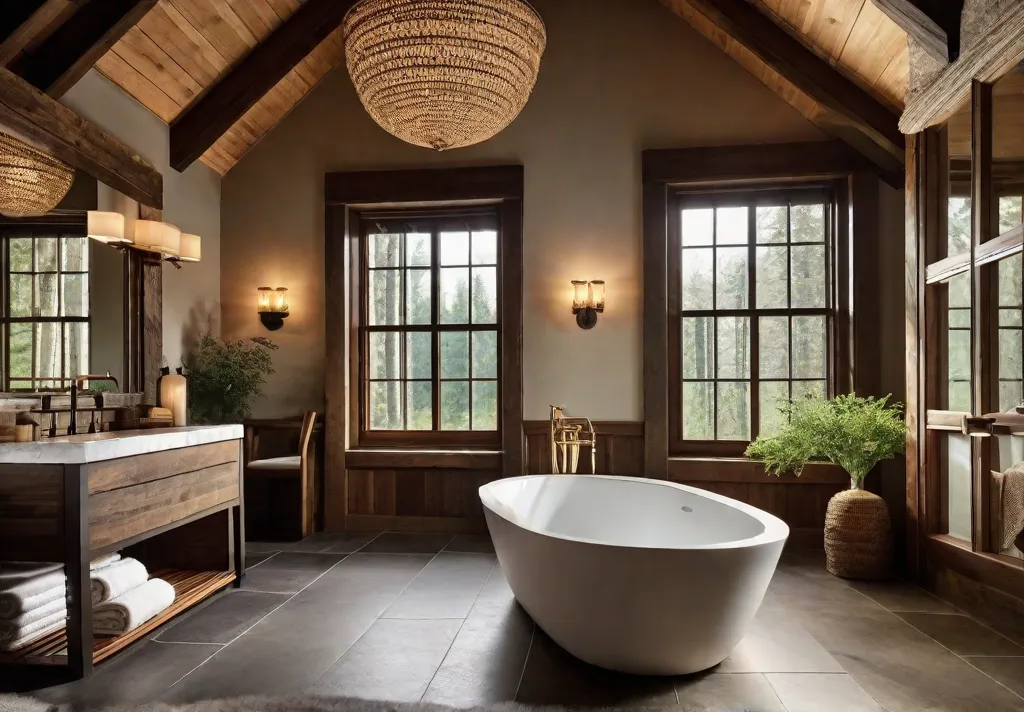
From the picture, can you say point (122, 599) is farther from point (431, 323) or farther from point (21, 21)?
point (431, 323)

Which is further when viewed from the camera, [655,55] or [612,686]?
[655,55]

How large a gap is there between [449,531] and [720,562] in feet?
9.65

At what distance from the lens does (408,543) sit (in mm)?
4645

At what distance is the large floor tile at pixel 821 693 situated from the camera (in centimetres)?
229

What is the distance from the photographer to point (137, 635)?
2855 millimetres

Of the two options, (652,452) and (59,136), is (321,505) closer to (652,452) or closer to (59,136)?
(652,452)

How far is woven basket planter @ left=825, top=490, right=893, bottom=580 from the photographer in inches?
149

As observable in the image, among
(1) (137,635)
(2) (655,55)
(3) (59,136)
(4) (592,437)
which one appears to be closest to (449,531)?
(4) (592,437)

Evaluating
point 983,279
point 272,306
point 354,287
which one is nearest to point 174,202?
point 272,306

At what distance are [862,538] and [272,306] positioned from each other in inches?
158

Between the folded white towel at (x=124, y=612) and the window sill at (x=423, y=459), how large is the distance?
6.77 feet

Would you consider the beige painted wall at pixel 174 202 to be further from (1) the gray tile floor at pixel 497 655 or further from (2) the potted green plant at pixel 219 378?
(1) the gray tile floor at pixel 497 655

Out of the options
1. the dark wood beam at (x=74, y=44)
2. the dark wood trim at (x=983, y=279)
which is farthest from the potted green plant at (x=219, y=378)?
the dark wood trim at (x=983, y=279)

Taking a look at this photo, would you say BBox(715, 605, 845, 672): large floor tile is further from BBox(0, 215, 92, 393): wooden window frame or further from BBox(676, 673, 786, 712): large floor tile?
BBox(0, 215, 92, 393): wooden window frame
